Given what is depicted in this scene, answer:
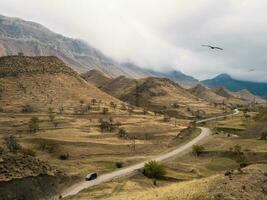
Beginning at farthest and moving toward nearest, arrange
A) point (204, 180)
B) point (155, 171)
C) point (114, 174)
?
point (114, 174) < point (155, 171) < point (204, 180)

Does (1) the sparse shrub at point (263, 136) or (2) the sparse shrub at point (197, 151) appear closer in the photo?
(2) the sparse shrub at point (197, 151)

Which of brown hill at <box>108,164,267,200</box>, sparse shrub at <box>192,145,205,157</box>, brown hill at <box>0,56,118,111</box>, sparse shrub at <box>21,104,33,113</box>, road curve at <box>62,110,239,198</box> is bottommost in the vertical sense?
road curve at <box>62,110,239,198</box>

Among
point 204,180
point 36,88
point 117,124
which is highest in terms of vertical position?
point 36,88

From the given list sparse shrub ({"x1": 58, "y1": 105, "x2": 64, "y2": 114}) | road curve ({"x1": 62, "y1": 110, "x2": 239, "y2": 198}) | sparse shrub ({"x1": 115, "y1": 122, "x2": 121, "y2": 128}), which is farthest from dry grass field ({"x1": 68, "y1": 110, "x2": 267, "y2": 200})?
sparse shrub ({"x1": 58, "y1": 105, "x2": 64, "y2": 114})

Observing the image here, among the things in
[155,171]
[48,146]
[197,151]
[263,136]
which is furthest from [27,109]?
[155,171]

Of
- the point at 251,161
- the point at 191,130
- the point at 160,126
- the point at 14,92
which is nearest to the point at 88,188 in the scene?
the point at 251,161

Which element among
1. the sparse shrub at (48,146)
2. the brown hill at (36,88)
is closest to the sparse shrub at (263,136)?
the sparse shrub at (48,146)

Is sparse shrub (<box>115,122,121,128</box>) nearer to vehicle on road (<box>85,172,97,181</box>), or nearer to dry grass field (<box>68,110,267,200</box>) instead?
dry grass field (<box>68,110,267,200</box>)

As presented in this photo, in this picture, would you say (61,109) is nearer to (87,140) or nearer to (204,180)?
(87,140)

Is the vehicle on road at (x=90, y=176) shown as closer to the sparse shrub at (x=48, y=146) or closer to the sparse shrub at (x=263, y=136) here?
the sparse shrub at (x=48, y=146)
